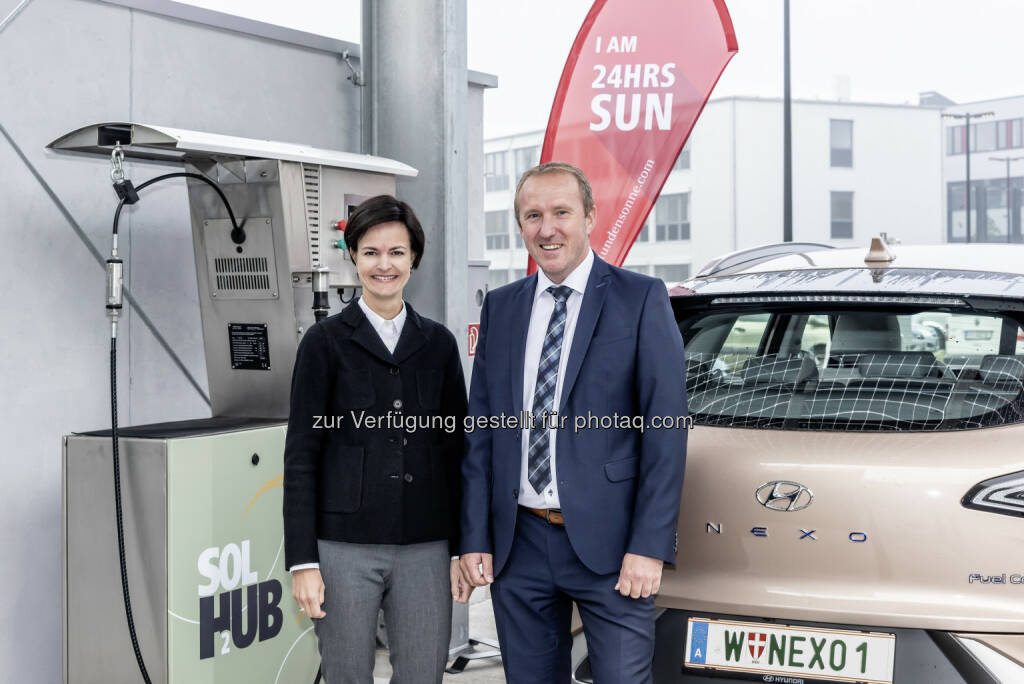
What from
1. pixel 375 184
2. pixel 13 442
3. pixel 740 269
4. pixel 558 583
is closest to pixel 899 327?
pixel 740 269

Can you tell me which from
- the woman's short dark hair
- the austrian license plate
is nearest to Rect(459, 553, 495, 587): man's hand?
the austrian license plate

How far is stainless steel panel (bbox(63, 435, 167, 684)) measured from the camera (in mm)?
3047

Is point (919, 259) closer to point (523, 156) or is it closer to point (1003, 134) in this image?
point (523, 156)

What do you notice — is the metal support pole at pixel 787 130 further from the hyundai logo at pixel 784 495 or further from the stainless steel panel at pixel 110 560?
the hyundai logo at pixel 784 495

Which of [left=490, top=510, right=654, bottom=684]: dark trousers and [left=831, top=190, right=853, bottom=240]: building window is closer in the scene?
[left=490, top=510, right=654, bottom=684]: dark trousers

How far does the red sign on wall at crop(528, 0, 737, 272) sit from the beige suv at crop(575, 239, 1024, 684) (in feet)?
8.70

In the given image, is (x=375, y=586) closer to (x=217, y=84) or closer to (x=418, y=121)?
(x=418, y=121)

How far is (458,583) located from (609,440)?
1.83 ft

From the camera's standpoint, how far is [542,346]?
243cm

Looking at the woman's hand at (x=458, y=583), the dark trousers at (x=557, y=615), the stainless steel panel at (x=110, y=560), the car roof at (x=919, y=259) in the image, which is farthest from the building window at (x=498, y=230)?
the dark trousers at (x=557, y=615)

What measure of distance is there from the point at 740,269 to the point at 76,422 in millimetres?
2402

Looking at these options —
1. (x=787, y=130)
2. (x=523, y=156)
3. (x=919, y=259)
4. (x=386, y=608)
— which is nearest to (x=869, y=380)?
(x=919, y=259)

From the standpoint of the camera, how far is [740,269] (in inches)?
126

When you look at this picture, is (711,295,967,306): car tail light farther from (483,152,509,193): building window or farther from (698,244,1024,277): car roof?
(483,152,509,193): building window
